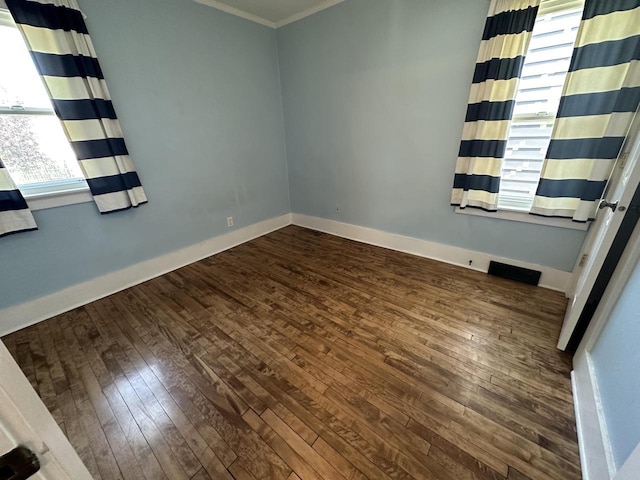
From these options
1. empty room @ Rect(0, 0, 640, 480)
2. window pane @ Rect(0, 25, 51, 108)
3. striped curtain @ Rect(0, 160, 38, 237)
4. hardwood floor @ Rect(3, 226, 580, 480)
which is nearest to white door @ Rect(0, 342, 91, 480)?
empty room @ Rect(0, 0, 640, 480)

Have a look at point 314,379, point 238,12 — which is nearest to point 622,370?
point 314,379

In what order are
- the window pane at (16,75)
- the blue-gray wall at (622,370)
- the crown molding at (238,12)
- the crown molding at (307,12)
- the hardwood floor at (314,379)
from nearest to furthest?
the blue-gray wall at (622,370), the hardwood floor at (314,379), the window pane at (16,75), the crown molding at (238,12), the crown molding at (307,12)

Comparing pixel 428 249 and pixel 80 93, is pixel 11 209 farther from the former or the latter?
pixel 428 249

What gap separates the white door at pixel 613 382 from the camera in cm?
92

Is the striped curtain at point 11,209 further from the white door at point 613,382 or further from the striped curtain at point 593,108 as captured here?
the striped curtain at point 593,108

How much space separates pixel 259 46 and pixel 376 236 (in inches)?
108

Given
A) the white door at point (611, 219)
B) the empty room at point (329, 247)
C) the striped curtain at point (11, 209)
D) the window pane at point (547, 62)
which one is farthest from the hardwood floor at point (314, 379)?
the window pane at point (547, 62)

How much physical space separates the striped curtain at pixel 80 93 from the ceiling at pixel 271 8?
121 centimetres

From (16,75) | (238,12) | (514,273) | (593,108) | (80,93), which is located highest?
(238,12)

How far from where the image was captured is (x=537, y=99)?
195 cm

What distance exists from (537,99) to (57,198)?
386 centimetres

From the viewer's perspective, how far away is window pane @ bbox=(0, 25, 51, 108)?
5.67 feet

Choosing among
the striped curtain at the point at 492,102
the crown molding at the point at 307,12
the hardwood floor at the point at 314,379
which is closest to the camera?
the hardwood floor at the point at 314,379

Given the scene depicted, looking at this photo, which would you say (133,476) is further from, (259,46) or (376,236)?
(259,46)
